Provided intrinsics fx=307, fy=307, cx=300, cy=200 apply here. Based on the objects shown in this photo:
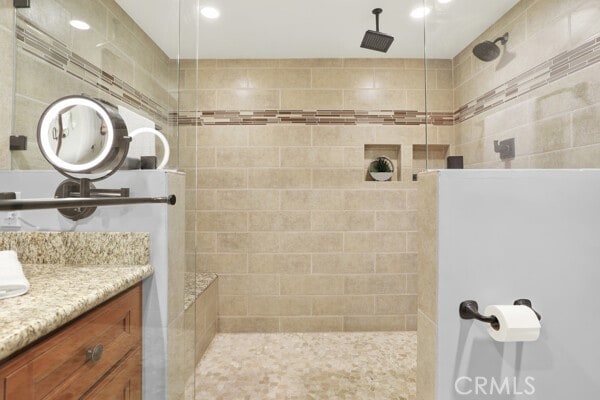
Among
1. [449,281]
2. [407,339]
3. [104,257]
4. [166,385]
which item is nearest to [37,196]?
[104,257]

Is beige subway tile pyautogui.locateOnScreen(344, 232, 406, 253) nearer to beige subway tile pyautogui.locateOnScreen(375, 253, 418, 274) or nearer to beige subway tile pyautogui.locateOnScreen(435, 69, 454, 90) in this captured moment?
beige subway tile pyautogui.locateOnScreen(375, 253, 418, 274)

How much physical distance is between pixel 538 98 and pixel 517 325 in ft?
3.15

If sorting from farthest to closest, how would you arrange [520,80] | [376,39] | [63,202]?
[376,39]
[520,80]
[63,202]

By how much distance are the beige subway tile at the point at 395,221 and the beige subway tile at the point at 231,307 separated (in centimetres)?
143

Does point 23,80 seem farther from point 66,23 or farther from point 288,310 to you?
point 288,310

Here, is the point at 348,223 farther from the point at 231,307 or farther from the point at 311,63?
the point at 311,63

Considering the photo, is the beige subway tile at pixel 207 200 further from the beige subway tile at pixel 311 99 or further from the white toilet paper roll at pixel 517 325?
the white toilet paper roll at pixel 517 325

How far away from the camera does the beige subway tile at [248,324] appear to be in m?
2.79

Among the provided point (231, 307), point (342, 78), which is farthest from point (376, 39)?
point (231, 307)

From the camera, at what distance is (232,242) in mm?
2816

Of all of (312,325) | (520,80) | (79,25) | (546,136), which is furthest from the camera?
(312,325)

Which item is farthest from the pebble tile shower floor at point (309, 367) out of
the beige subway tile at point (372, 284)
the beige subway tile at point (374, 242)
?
the beige subway tile at point (374, 242)

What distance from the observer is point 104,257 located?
1184 mm

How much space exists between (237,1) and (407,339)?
2947mm
